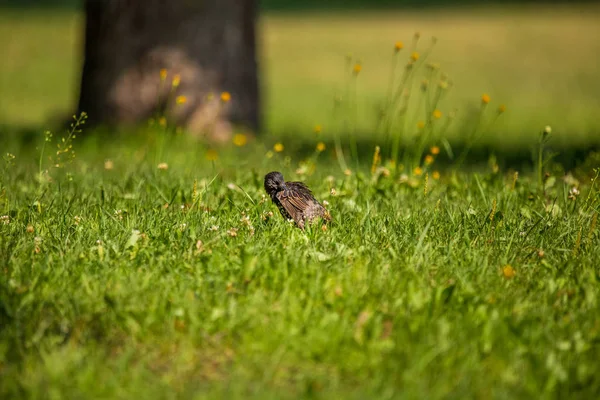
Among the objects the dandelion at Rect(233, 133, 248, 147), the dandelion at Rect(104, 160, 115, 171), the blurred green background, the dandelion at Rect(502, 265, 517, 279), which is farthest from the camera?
the blurred green background

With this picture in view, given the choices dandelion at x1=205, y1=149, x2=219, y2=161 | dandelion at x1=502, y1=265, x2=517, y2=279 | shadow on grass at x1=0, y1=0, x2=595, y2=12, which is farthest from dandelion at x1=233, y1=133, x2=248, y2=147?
shadow on grass at x1=0, y1=0, x2=595, y2=12

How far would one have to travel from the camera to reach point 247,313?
117 inches

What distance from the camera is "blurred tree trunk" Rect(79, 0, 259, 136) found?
7051 millimetres

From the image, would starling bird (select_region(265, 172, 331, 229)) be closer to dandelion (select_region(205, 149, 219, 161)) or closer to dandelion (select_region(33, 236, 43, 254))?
dandelion (select_region(33, 236, 43, 254))

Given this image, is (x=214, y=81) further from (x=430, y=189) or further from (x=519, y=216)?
(x=519, y=216)

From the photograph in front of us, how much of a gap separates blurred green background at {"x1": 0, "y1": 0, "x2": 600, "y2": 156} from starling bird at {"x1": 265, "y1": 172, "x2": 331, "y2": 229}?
3.27 m

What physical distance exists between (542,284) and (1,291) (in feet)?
7.64

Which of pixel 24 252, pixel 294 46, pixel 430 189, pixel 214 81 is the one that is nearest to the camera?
pixel 24 252

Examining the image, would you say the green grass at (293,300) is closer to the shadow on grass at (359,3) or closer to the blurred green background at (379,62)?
the blurred green background at (379,62)

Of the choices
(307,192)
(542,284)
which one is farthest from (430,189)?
(542,284)

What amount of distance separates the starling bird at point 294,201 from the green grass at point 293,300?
10 cm

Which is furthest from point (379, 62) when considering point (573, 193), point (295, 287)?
point (295, 287)

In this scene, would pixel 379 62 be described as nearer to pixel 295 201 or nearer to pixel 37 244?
pixel 295 201

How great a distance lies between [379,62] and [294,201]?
606 inches
